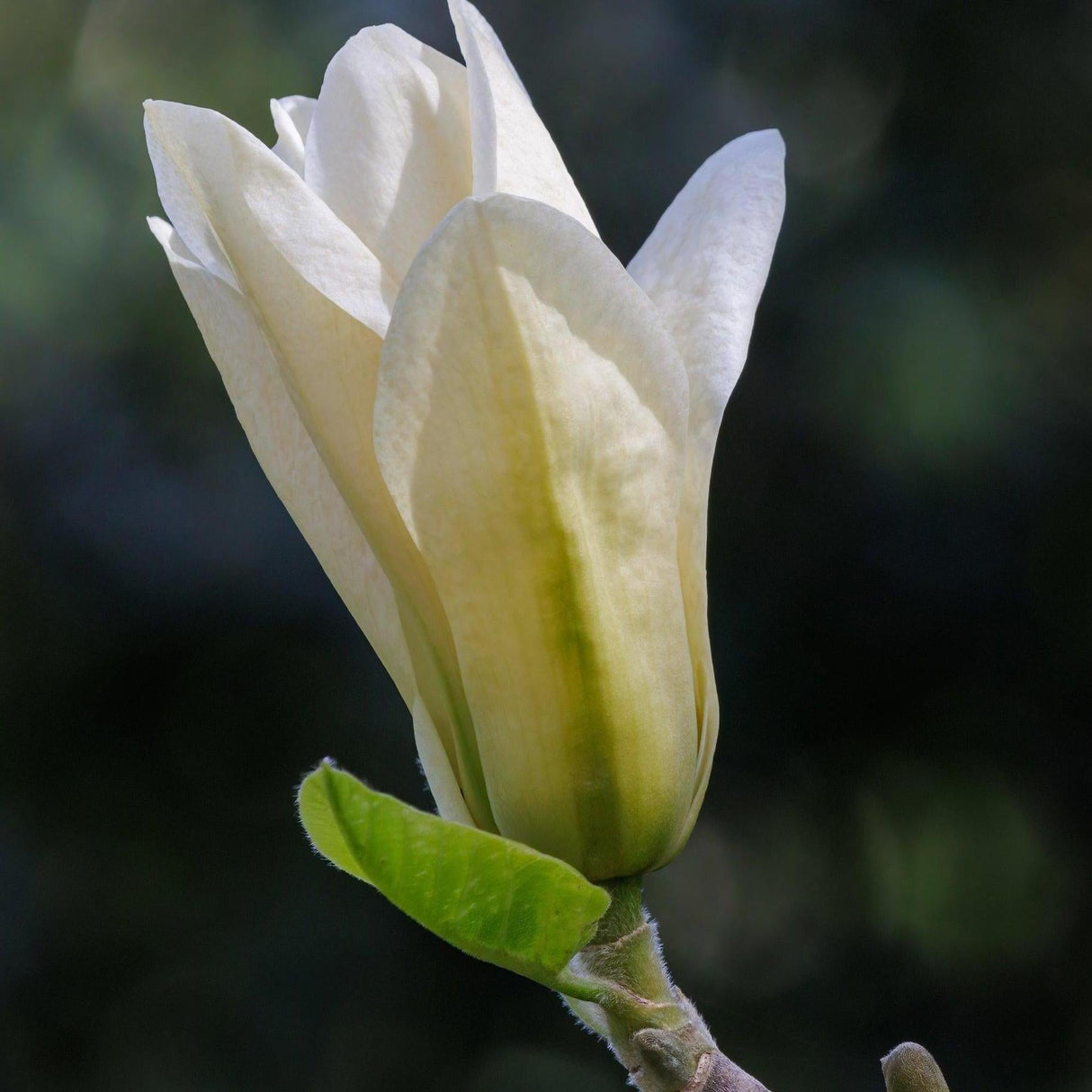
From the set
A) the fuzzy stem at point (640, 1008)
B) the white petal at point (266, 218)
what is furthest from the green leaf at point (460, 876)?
the white petal at point (266, 218)

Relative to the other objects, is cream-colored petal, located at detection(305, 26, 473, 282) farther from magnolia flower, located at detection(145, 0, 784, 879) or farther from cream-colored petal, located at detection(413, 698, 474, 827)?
cream-colored petal, located at detection(413, 698, 474, 827)

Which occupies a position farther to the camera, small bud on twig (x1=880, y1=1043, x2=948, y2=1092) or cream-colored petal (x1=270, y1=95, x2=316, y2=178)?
cream-colored petal (x1=270, y1=95, x2=316, y2=178)

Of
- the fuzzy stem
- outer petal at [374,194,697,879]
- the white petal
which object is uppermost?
the white petal

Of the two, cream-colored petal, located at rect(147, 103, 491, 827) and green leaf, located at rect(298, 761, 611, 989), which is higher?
cream-colored petal, located at rect(147, 103, 491, 827)

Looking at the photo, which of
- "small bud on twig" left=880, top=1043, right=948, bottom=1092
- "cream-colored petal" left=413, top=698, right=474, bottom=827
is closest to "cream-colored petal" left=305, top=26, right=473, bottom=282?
"cream-colored petal" left=413, top=698, right=474, bottom=827

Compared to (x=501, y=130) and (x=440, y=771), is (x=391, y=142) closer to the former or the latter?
(x=501, y=130)

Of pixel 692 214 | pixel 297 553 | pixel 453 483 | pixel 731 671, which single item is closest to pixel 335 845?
pixel 453 483

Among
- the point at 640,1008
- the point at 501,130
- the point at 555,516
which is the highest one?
the point at 501,130

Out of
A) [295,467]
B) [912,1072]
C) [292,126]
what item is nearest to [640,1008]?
[912,1072]

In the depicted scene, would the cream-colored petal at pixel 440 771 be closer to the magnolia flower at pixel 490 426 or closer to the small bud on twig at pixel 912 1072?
the magnolia flower at pixel 490 426
